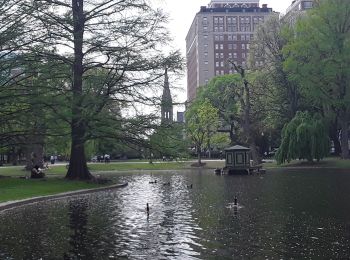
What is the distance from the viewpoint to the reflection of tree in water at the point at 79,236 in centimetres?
1205

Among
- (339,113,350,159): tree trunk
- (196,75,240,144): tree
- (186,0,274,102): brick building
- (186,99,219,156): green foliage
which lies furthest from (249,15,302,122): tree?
(186,0,274,102): brick building

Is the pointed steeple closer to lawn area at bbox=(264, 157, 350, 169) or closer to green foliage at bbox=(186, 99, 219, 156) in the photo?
lawn area at bbox=(264, 157, 350, 169)

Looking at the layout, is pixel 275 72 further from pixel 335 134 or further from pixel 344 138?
pixel 344 138

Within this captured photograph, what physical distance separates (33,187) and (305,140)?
125ft

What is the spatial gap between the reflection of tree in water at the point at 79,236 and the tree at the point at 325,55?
146 ft

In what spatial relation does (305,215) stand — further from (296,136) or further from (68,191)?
(296,136)

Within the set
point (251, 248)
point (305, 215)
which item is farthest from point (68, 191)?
point (251, 248)

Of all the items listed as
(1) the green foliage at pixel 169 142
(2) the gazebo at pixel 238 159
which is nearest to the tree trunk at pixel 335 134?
(2) the gazebo at pixel 238 159

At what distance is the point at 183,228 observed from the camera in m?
15.6

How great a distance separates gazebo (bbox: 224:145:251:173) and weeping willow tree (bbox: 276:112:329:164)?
11.2m

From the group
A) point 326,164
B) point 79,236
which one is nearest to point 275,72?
point 326,164

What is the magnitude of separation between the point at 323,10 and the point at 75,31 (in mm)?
37073

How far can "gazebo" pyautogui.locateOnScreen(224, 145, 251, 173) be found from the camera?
50.9 meters

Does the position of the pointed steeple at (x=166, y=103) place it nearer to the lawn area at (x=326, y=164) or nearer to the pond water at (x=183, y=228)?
the pond water at (x=183, y=228)
